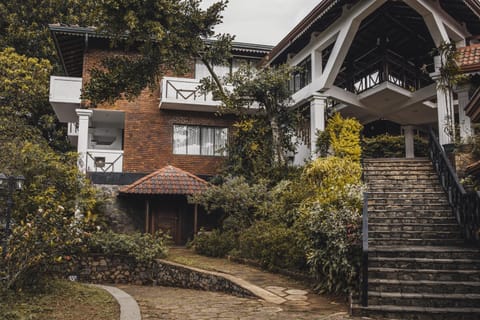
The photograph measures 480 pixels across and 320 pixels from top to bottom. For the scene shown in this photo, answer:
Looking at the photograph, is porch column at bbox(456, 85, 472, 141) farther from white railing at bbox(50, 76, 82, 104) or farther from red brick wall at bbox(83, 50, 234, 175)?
white railing at bbox(50, 76, 82, 104)

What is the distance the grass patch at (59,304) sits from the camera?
7078 millimetres

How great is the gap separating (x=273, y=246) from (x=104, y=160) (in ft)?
34.4

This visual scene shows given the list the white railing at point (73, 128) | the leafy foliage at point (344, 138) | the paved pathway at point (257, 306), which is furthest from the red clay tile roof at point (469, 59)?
the white railing at point (73, 128)

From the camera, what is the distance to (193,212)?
19.5 meters

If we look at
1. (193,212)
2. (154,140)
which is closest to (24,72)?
(154,140)

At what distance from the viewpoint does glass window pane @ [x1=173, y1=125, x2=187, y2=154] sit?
68.7 ft

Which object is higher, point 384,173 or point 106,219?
point 384,173

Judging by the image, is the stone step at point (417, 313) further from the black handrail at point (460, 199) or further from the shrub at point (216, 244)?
the shrub at point (216, 244)

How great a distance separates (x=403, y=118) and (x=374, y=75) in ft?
10.3

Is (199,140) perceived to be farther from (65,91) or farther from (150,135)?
(65,91)

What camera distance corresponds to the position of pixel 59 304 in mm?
8000

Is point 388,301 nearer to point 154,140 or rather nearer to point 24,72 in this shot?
point 154,140

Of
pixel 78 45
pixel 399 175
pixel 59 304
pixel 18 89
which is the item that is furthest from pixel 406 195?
pixel 18 89

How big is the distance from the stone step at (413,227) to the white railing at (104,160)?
40.0 feet
